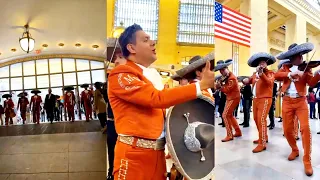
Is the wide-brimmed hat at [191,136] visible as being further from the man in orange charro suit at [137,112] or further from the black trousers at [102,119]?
the black trousers at [102,119]

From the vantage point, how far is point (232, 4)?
0.86 metres

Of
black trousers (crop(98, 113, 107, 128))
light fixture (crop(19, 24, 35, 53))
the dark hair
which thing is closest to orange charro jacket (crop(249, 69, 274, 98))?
the dark hair

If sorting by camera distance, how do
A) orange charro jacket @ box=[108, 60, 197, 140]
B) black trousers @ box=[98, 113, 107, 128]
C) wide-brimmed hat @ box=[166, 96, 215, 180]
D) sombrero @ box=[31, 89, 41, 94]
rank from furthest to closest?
black trousers @ box=[98, 113, 107, 128]
sombrero @ box=[31, 89, 41, 94]
wide-brimmed hat @ box=[166, 96, 215, 180]
orange charro jacket @ box=[108, 60, 197, 140]

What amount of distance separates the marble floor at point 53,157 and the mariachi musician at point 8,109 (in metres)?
0.07

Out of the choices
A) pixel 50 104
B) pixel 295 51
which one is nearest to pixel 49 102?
pixel 50 104

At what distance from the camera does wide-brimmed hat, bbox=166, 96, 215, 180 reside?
2.36 feet

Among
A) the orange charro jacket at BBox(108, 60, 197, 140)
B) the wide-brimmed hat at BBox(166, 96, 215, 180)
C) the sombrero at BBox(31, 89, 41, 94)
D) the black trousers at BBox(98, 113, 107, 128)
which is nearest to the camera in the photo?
the orange charro jacket at BBox(108, 60, 197, 140)

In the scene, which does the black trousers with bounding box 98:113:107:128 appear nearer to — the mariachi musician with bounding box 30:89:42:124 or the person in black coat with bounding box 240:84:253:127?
the mariachi musician with bounding box 30:89:42:124

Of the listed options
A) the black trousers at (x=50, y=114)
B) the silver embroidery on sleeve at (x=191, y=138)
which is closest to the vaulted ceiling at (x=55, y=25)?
the black trousers at (x=50, y=114)

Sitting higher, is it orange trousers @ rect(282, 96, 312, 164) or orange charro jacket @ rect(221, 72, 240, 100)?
orange charro jacket @ rect(221, 72, 240, 100)

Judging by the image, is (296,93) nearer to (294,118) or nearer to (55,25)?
(294,118)

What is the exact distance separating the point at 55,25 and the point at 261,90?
0.84 meters

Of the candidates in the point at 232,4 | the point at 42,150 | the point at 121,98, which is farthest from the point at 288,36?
the point at 42,150

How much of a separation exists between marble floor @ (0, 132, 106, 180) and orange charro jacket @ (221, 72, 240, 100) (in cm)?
54
